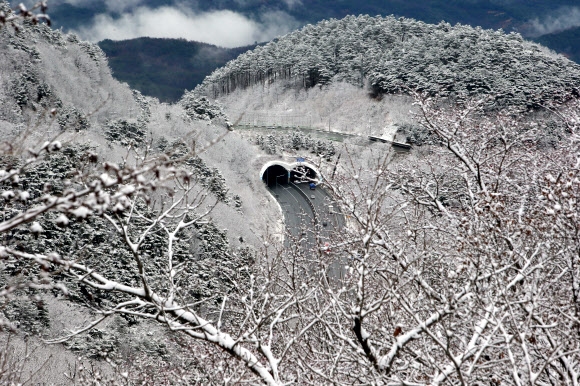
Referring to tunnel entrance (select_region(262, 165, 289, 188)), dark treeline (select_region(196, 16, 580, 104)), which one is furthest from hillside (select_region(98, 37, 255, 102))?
tunnel entrance (select_region(262, 165, 289, 188))

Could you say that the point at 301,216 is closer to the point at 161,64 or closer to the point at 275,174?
the point at 275,174

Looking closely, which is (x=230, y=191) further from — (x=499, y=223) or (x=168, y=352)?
(x=499, y=223)

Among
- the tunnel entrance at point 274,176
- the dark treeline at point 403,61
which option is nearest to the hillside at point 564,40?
the dark treeline at point 403,61

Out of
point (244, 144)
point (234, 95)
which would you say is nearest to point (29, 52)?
point (244, 144)

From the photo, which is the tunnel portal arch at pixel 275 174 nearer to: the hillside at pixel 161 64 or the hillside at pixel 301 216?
the hillside at pixel 301 216

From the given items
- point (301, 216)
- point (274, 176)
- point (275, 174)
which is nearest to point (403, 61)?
point (275, 174)
